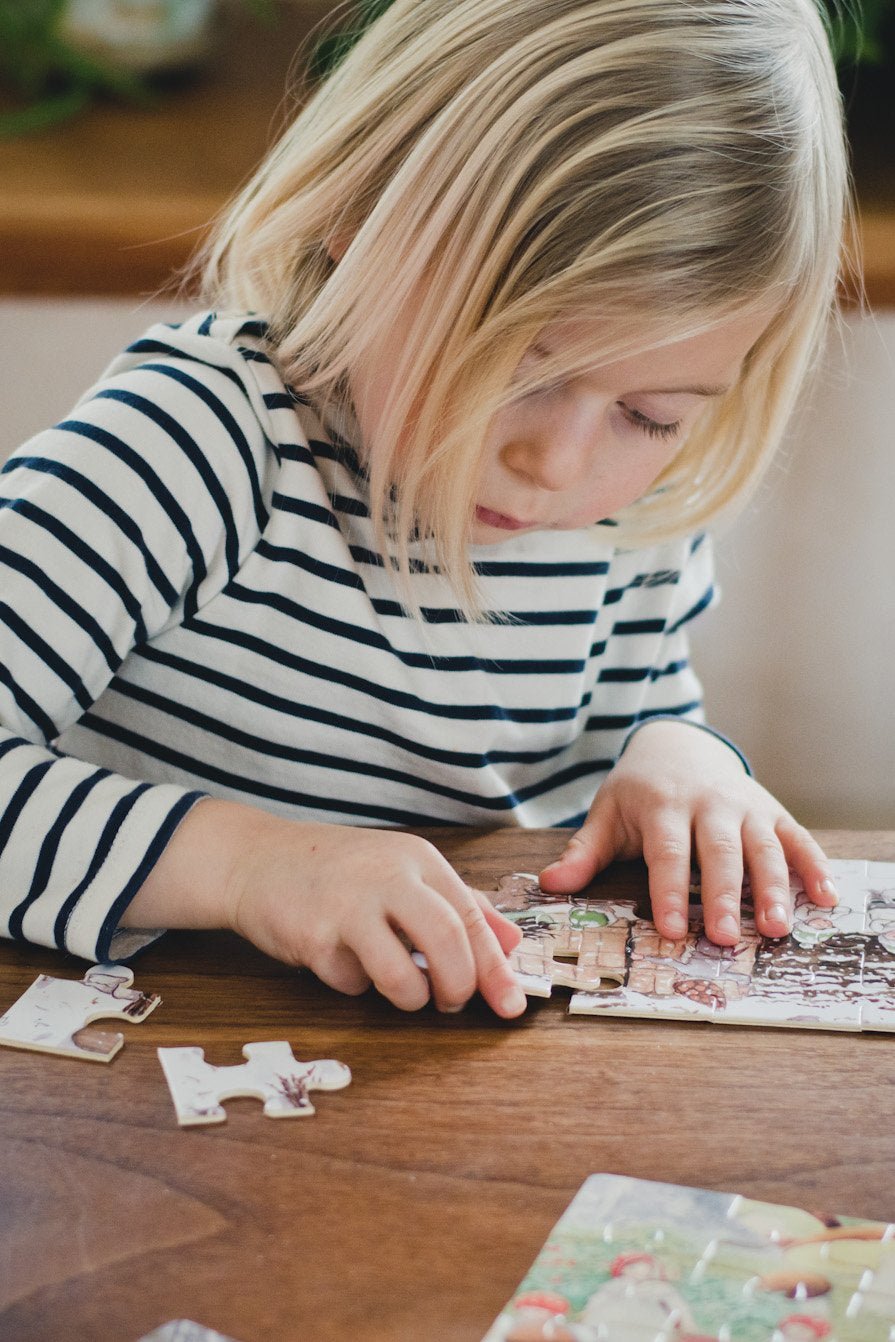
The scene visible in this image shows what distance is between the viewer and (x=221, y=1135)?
0.60 metres

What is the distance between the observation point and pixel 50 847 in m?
0.78

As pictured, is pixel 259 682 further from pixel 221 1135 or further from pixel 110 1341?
pixel 110 1341

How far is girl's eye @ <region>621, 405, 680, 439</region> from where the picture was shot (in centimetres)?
87

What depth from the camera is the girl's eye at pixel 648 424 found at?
87cm

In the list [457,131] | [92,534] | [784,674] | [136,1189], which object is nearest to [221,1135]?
[136,1189]

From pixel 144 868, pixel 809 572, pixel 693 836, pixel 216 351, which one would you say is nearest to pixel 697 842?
pixel 693 836

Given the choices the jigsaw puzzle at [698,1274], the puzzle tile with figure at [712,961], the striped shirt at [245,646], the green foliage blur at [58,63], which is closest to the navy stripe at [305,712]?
the striped shirt at [245,646]

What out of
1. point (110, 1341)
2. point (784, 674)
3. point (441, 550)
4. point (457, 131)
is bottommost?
point (784, 674)

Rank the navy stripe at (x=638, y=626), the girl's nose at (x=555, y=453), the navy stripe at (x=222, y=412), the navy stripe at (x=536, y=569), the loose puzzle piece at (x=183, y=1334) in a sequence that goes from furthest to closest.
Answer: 1. the navy stripe at (x=638, y=626)
2. the navy stripe at (x=536, y=569)
3. the navy stripe at (x=222, y=412)
4. the girl's nose at (x=555, y=453)
5. the loose puzzle piece at (x=183, y=1334)

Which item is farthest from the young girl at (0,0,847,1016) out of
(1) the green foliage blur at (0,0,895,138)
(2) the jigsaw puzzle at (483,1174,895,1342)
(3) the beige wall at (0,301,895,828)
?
(1) the green foliage blur at (0,0,895,138)

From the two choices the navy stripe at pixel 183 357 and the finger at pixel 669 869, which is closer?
the finger at pixel 669 869

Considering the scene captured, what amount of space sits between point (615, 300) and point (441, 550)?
0.23 meters

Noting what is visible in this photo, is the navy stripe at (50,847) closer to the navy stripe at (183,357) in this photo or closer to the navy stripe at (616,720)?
the navy stripe at (183,357)

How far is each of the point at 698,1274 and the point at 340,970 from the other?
249 millimetres
